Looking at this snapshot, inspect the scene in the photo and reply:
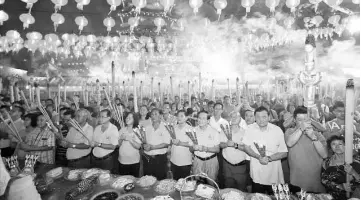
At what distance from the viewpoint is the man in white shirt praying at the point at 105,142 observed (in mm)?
3682

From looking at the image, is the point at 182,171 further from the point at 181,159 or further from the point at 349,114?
the point at 349,114

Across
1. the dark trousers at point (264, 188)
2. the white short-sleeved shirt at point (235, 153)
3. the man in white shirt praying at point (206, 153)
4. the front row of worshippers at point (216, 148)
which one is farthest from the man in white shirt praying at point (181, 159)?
the dark trousers at point (264, 188)

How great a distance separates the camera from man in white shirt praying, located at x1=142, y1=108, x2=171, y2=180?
3.84 m

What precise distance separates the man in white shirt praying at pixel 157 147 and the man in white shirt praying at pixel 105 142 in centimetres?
63

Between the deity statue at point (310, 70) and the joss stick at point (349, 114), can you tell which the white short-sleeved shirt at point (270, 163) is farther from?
the joss stick at point (349, 114)

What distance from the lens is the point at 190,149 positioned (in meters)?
3.46

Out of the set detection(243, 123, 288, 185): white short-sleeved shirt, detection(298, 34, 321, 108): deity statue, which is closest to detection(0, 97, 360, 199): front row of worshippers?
detection(243, 123, 288, 185): white short-sleeved shirt

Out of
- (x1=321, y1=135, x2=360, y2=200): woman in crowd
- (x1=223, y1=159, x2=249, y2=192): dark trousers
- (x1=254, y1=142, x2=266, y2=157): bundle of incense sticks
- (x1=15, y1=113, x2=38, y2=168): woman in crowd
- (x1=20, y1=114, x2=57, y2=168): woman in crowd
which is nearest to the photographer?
(x1=321, y1=135, x2=360, y2=200): woman in crowd

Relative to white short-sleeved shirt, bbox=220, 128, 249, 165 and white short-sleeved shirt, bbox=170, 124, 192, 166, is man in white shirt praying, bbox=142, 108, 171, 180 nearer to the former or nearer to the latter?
white short-sleeved shirt, bbox=170, 124, 192, 166

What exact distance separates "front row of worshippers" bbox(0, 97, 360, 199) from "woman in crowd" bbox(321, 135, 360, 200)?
12mm

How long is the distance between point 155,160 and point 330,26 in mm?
11347

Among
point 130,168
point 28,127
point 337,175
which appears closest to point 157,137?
point 130,168

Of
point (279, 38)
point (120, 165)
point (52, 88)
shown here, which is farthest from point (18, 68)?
point (279, 38)

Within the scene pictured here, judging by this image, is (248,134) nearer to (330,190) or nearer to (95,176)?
(330,190)
